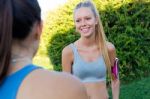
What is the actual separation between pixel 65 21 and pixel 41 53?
1.54 meters

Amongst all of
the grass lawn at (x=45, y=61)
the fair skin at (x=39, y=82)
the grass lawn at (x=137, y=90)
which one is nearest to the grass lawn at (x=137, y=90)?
the grass lawn at (x=137, y=90)

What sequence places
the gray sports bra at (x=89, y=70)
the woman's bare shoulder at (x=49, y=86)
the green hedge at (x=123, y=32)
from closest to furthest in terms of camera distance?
1. the woman's bare shoulder at (x=49, y=86)
2. the gray sports bra at (x=89, y=70)
3. the green hedge at (x=123, y=32)

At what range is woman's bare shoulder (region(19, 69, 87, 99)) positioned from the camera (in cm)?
170

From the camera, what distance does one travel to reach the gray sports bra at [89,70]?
4234mm

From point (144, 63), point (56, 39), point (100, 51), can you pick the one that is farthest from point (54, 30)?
point (100, 51)

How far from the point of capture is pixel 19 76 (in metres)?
1.73

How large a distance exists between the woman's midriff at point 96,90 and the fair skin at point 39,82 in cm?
248

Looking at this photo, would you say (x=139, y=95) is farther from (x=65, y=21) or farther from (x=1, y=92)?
(x=1, y=92)

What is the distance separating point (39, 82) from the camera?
67.2 inches

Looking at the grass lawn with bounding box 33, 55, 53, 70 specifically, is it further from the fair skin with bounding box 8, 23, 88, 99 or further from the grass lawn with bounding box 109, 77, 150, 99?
the fair skin with bounding box 8, 23, 88, 99

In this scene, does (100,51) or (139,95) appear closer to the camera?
(100,51)

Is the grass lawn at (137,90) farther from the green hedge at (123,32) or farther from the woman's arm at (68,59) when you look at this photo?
the woman's arm at (68,59)

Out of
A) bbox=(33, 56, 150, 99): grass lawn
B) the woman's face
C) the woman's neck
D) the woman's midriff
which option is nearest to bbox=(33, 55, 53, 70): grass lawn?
bbox=(33, 56, 150, 99): grass lawn

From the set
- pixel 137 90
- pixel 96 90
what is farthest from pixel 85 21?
pixel 137 90
